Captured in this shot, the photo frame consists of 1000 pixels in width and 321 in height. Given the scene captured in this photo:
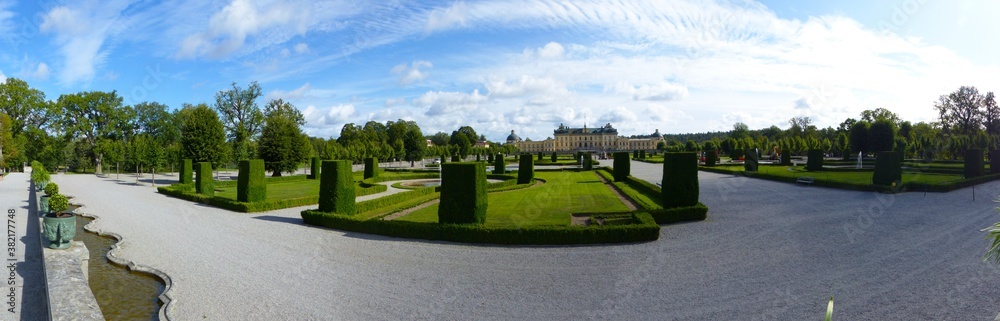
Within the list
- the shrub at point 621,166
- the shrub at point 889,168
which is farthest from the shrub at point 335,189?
the shrub at point 889,168

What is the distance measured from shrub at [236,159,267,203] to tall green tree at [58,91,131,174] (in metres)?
38.8

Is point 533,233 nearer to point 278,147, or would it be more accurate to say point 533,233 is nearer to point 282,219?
point 282,219

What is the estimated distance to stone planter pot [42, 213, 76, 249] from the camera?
8969mm

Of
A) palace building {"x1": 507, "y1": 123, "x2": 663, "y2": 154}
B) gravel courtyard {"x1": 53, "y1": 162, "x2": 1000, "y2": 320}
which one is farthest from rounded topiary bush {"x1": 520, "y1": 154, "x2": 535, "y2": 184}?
palace building {"x1": 507, "y1": 123, "x2": 663, "y2": 154}

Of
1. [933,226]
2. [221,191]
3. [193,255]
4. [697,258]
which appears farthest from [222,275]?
[221,191]

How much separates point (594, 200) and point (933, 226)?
29.0 ft

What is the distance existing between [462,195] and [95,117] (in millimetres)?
52353

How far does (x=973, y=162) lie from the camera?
2150 centimetres

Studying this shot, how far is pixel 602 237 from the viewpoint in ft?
33.9

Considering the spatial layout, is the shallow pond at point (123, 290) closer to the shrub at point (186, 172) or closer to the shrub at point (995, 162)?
the shrub at point (186, 172)

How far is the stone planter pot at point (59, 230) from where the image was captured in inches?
353

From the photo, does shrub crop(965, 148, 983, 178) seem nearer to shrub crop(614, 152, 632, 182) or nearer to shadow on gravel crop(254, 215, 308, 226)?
shrub crop(614, 152, 632, 182)

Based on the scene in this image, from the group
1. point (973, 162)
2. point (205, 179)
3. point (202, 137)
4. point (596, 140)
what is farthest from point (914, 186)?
point (596, 140)

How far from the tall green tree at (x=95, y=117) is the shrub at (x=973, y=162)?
6026 centimetres
